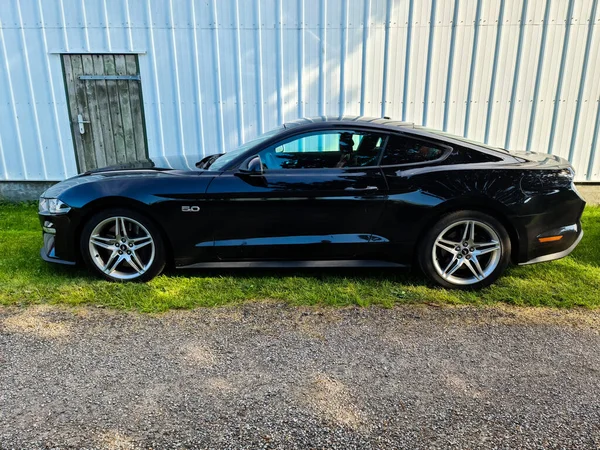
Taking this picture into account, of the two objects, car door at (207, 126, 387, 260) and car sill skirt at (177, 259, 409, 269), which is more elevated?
car door at (207, 126, 387, 260)

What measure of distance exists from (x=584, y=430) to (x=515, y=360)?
2.08 feet

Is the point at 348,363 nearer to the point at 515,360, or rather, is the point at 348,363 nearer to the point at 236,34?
the point at 515,360

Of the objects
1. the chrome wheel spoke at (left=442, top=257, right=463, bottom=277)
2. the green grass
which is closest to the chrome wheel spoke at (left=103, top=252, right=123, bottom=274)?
the green grass

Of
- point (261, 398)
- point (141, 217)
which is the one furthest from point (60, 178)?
point (261, 398)

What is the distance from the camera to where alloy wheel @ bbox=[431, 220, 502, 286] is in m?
3.69

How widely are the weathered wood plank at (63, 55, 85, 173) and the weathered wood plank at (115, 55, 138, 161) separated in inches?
28.9

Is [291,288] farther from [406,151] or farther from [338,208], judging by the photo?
[406,151]

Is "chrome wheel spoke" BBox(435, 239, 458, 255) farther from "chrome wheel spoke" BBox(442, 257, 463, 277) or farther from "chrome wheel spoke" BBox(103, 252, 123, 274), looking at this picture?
"chrome wheel spoke" BBox(103, 252, 123, 274)

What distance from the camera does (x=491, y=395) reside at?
2467mm

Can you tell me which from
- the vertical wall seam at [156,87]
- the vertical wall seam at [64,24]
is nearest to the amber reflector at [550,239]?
the vertical wall seam at [156,87]

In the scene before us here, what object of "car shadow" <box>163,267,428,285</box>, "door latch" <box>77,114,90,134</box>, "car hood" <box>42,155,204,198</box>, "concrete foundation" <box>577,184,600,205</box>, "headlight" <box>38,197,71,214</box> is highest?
"door latch" <box>77,114,90,134</box>

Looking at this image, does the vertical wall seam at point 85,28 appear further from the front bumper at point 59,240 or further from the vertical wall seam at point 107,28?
the front bumper at point 59,240


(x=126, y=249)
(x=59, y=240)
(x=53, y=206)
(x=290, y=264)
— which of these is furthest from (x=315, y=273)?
(x=53, y=206)

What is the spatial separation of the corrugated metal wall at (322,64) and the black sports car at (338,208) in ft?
10.1
